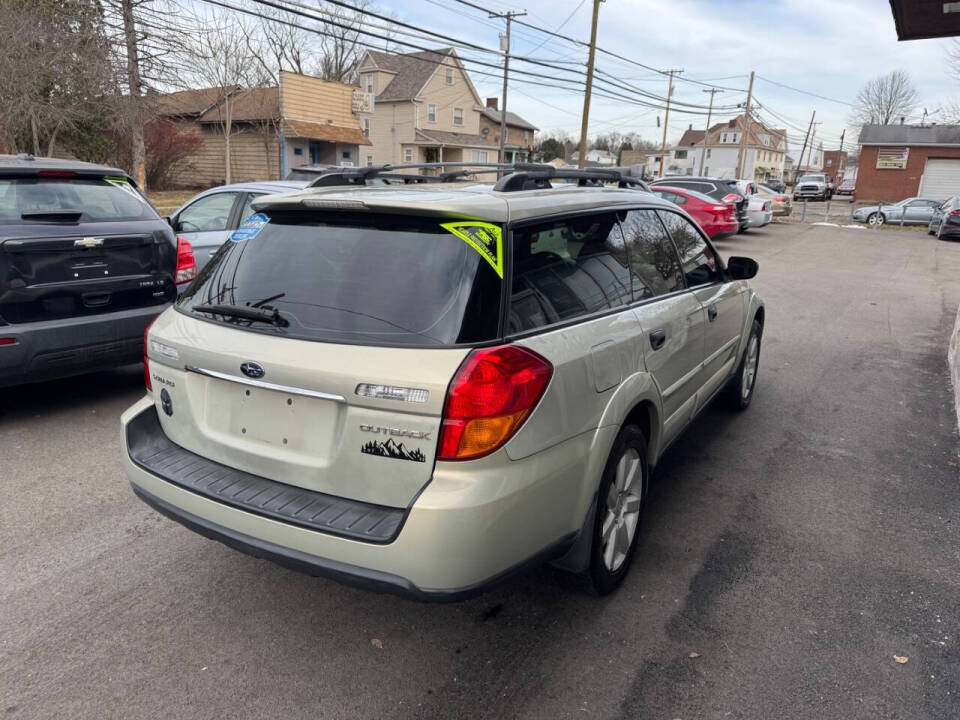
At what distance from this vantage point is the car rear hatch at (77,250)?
462 centimetres

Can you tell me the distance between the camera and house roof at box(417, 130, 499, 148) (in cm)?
4565

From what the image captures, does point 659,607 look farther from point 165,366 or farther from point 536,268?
point 165,366

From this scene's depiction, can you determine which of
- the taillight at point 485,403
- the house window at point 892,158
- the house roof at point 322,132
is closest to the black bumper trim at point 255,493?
the taillight at point 485,403

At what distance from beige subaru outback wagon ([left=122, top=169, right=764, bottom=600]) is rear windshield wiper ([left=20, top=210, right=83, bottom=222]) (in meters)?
2.43

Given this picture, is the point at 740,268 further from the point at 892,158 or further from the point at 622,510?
the point at 892,158

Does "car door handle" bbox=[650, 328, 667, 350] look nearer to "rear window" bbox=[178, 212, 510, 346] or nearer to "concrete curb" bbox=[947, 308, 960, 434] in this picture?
"rear window" bbox=[178, 212, 510, 346]

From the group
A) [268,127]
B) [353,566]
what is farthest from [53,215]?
[268,127]

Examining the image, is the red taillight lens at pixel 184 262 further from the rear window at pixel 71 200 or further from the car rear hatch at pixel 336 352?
the car rear hatch at pixel 336 352

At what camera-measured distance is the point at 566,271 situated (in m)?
2.98

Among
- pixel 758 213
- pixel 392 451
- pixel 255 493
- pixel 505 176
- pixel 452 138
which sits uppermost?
pixel 452 138

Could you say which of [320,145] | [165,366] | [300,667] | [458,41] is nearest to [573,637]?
[300,667]

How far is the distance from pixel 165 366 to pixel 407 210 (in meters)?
1.25

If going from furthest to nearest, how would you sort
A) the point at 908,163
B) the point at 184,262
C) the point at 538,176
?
1. the point at 908,163
2. the point at 184,262
3. the point at 538,176

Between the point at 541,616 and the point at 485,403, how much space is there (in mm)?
1235
